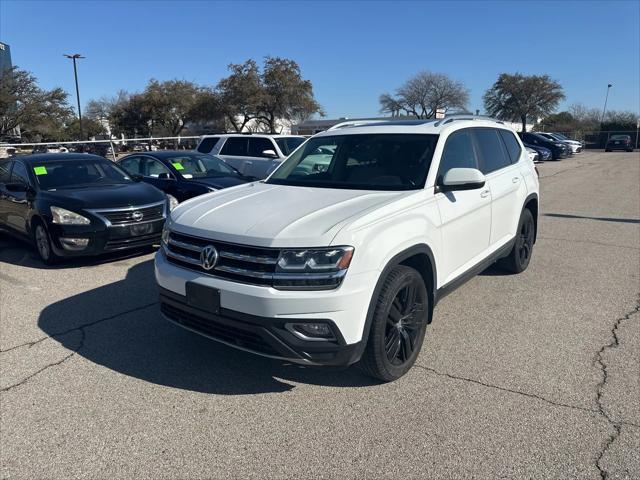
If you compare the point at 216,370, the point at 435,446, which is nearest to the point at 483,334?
the point at 435,446

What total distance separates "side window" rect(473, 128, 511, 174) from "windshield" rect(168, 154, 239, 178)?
19.5 ft

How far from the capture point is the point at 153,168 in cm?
1012

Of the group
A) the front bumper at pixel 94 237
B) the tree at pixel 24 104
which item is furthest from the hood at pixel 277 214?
the tree at pixel 24 104

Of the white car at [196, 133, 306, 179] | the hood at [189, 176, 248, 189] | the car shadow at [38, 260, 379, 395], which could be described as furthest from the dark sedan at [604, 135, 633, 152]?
the car shadow at [38, 260, 379, 395]

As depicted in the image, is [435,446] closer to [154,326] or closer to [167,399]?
[167,399]

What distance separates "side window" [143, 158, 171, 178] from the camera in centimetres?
991

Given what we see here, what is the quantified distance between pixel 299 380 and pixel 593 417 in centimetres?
192

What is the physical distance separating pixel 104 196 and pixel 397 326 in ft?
16.4

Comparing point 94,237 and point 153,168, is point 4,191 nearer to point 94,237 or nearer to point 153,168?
point 94,237

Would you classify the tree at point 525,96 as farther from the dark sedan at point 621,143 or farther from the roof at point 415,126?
the roof at point 415,126

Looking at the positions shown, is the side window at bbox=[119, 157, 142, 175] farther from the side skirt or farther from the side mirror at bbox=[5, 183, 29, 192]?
the side skirt

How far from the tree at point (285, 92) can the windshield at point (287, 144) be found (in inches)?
1424

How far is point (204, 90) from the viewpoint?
53.8 metres

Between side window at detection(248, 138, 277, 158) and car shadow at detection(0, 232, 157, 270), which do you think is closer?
car shadow at detection(0, 232, 157, 270)
